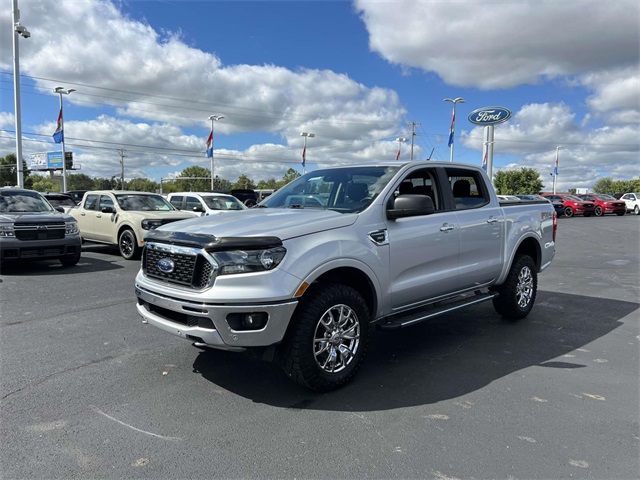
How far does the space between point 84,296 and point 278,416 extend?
197 inches

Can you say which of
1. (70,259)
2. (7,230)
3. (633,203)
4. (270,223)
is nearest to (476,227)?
(270,223)

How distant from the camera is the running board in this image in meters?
4.22

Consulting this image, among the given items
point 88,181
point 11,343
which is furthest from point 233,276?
point 88,181

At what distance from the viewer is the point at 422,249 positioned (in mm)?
4566

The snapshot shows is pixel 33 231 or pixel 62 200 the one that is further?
pixel 62 200

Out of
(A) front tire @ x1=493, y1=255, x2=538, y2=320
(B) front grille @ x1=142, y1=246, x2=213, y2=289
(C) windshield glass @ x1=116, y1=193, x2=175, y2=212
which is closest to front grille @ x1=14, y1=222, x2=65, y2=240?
(C) windshield glass @ x1=116, y1=193, x2=175, y2=212

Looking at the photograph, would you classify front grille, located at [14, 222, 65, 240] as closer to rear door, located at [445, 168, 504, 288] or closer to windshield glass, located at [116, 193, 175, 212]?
windshield glass, located at [116, 193, 175, 212]

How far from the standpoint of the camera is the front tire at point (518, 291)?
5941 mm

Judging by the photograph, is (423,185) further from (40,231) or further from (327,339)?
(40,231)

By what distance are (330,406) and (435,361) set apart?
1.41 metres

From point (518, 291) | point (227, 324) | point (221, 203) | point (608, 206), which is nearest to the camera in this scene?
point (227, 324)

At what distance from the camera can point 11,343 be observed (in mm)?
4938

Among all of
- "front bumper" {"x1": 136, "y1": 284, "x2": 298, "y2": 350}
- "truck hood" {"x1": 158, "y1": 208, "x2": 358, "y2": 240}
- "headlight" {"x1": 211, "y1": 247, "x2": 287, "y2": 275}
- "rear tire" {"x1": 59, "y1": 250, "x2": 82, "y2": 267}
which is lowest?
"rear tire" {"x1": 59, "y1": 250, "x2": 82, "y2": 267}

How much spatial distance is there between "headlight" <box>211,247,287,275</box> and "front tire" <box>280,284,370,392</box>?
0.43 meters
